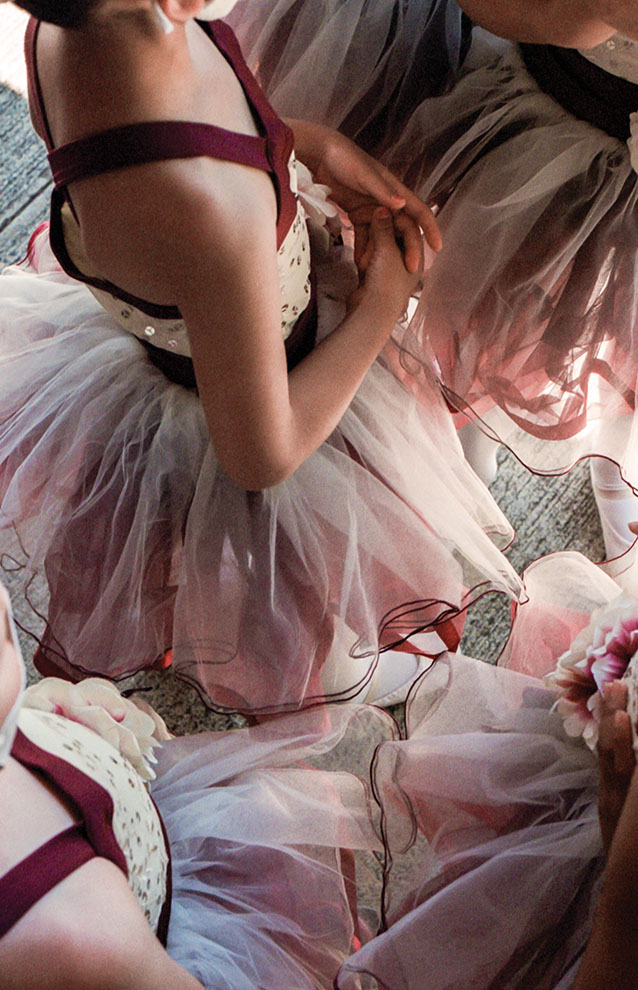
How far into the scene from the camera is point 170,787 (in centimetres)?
95

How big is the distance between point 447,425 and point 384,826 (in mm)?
455

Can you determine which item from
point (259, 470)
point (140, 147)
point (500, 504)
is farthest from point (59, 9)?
point (500, 504)

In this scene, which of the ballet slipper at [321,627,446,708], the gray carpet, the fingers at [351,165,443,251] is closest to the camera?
the fingers at [351,165,443,251]

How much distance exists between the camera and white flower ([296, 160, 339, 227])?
0.92 m

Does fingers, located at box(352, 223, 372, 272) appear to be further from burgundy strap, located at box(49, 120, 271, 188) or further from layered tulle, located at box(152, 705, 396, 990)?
layered tulle, located at box(152, 705, 396, 990)

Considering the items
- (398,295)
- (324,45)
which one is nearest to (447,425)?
(398,295)

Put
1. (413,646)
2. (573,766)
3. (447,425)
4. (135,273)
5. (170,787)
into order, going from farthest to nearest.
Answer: (413,646)
(447,425)
(170,787)
(573,766)
(135,273)

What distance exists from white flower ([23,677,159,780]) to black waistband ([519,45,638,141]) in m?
0.76

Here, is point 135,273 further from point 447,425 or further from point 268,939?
point 268,939

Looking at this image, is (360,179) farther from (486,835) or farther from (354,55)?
(486,835)

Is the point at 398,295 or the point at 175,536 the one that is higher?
the point at 398,295

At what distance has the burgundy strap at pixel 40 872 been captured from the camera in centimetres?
57

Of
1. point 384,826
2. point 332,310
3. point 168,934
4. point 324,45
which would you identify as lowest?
point 168,934

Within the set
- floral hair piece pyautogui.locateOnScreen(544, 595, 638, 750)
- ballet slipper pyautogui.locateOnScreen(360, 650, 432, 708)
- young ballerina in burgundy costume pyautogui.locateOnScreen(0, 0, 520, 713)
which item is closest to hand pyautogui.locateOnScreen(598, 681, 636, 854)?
floral hair piece pyautogui.locateOnScreen(544, 595, 638, 750)
